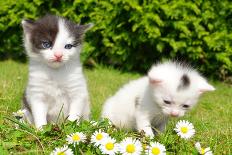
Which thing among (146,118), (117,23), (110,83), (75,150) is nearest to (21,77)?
(110,83)

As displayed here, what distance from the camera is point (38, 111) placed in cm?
540

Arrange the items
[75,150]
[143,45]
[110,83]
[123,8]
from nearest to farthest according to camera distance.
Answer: [75,150] < [110,83] < [123,8] < [143,45]

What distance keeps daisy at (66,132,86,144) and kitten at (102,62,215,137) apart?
1.09 m

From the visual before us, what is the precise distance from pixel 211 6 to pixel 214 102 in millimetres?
2385

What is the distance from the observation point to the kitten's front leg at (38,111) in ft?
17.6

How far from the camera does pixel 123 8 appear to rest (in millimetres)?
9547

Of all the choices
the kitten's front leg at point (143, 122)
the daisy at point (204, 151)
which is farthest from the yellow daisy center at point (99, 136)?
the kitten's front leg at point (143, 122)

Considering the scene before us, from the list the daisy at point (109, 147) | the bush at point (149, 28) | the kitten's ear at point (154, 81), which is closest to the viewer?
the daisy at point (109, 147)

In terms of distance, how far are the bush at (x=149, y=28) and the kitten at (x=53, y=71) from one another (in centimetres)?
394

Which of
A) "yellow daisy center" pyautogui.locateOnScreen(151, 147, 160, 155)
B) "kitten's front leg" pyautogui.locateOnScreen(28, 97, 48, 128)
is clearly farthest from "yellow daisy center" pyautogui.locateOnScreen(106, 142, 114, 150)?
"kitten's front leg" pyautogui.locateOnScreen(28, 97, 48, 128)

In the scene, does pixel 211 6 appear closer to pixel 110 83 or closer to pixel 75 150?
pixel 110 83

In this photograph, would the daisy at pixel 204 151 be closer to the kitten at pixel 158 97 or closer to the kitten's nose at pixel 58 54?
the kitten at pixel 158 97

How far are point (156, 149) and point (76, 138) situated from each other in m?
0.71

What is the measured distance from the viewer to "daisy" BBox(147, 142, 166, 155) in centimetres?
429
